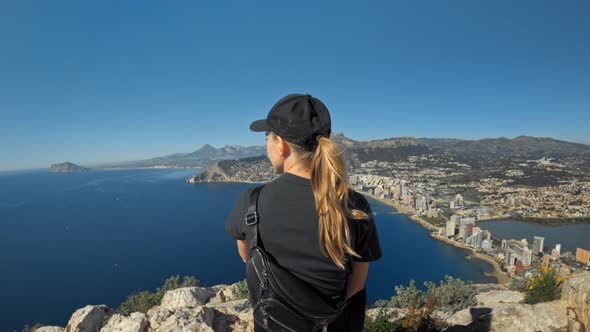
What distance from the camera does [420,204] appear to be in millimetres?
48562

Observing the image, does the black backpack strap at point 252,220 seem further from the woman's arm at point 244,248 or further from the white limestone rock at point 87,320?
the white limestone rock at point 87,320

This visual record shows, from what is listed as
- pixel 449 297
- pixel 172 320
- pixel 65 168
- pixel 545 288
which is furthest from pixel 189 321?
pixel 65 168

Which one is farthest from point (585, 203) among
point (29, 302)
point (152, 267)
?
point (29, 302)

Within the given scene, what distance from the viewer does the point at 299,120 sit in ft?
2.58

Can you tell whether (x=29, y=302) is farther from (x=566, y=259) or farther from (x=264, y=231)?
(x=566, y=259)

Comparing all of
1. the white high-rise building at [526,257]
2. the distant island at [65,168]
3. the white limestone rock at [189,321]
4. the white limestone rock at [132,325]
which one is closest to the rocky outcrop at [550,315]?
the white limestone rock at [189,321]

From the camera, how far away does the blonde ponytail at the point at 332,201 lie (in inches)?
29.0

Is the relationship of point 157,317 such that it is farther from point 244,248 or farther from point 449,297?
point 449,297

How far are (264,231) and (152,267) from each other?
30.0 meters

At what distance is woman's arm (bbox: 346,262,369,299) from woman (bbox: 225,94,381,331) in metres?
0.03

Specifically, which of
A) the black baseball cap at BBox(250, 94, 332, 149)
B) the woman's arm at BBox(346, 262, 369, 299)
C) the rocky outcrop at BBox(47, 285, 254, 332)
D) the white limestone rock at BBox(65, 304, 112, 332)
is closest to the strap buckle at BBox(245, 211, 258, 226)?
the black baseball cap at BBox(250, 94, 332, 149)

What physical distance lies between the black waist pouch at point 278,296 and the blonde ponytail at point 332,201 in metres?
0.12

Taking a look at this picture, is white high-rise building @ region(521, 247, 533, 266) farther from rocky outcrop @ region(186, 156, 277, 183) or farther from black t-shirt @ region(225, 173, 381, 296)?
rocky outcrop @ region(186, 156, 277, 183)

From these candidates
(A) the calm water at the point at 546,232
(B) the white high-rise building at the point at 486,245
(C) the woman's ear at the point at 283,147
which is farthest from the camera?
(A) the calm water at the point at 546,232
